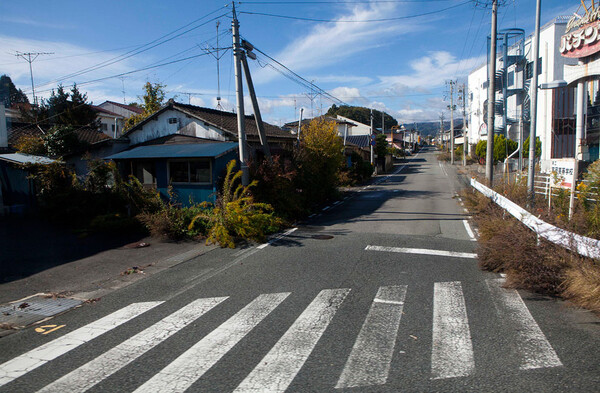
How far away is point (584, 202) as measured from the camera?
30.1 ft

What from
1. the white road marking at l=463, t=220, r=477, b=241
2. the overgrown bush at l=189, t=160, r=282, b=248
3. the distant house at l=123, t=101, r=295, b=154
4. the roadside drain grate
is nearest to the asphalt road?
the roadside drain grate

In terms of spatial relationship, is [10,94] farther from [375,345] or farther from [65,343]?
[375,345]

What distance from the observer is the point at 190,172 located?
14.6 meters

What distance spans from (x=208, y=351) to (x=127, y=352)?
95 cm

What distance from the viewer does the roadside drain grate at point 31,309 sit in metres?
5.91

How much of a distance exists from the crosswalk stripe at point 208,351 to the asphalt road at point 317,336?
0.02m

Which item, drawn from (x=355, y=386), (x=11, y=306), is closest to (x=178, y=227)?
(x=11, y=306)

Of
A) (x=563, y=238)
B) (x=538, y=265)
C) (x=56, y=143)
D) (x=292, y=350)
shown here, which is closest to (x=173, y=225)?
(x=292, y=350)

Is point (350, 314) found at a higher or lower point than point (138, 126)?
lower

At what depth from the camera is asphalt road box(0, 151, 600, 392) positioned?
390 centimetres

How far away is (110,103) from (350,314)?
57.0 m

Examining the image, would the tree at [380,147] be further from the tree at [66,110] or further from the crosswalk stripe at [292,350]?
the crosswalk stripe at [292,350]

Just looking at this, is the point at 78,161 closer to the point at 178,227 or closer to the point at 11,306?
the point at 178,227

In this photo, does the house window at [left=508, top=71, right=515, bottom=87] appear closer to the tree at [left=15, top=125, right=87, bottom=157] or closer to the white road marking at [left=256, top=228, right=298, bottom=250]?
the white road marking at [left=256, top=228, right=298, bottom=250]
